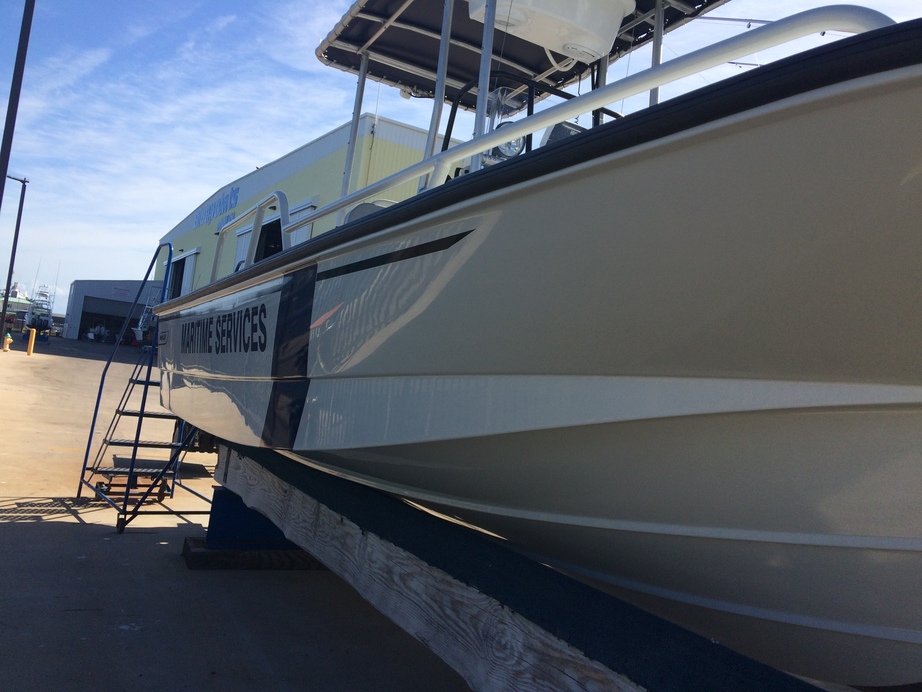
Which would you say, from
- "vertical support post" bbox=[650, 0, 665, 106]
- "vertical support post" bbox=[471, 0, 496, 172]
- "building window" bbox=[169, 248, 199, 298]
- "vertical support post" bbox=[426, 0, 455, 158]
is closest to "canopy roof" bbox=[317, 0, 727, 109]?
"vertical support post" bbox=[650, 0, 665, 106]

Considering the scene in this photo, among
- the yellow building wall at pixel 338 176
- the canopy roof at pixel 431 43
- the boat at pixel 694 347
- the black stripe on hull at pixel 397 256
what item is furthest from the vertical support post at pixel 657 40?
the yellow building wall at pixel 338 176

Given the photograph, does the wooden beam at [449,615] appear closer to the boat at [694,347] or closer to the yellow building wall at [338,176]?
the boat at [694,347]

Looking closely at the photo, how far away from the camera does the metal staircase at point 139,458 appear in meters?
5.60

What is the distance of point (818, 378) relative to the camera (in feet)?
4.79

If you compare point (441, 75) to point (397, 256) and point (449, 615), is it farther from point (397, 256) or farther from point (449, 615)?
point (449, 615)

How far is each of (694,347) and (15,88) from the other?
5112 mm

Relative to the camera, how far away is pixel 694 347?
5.22ft

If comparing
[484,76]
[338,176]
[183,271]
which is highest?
[338,176]

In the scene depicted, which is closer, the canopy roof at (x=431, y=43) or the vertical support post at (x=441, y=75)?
the vertical support post at (x=441, y=75)

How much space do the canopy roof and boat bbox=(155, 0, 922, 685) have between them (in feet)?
7.09

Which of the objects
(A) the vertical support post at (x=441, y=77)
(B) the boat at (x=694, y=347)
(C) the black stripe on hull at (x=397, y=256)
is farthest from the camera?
(A) the vertical support post at (x=441, y=77)

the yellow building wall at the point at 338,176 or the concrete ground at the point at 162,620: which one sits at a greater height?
the yellow building wall at the point at 338,176

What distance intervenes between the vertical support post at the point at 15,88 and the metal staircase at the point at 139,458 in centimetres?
118

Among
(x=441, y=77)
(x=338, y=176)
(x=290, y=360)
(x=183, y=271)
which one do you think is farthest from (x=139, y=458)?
(x=441, y=77)
